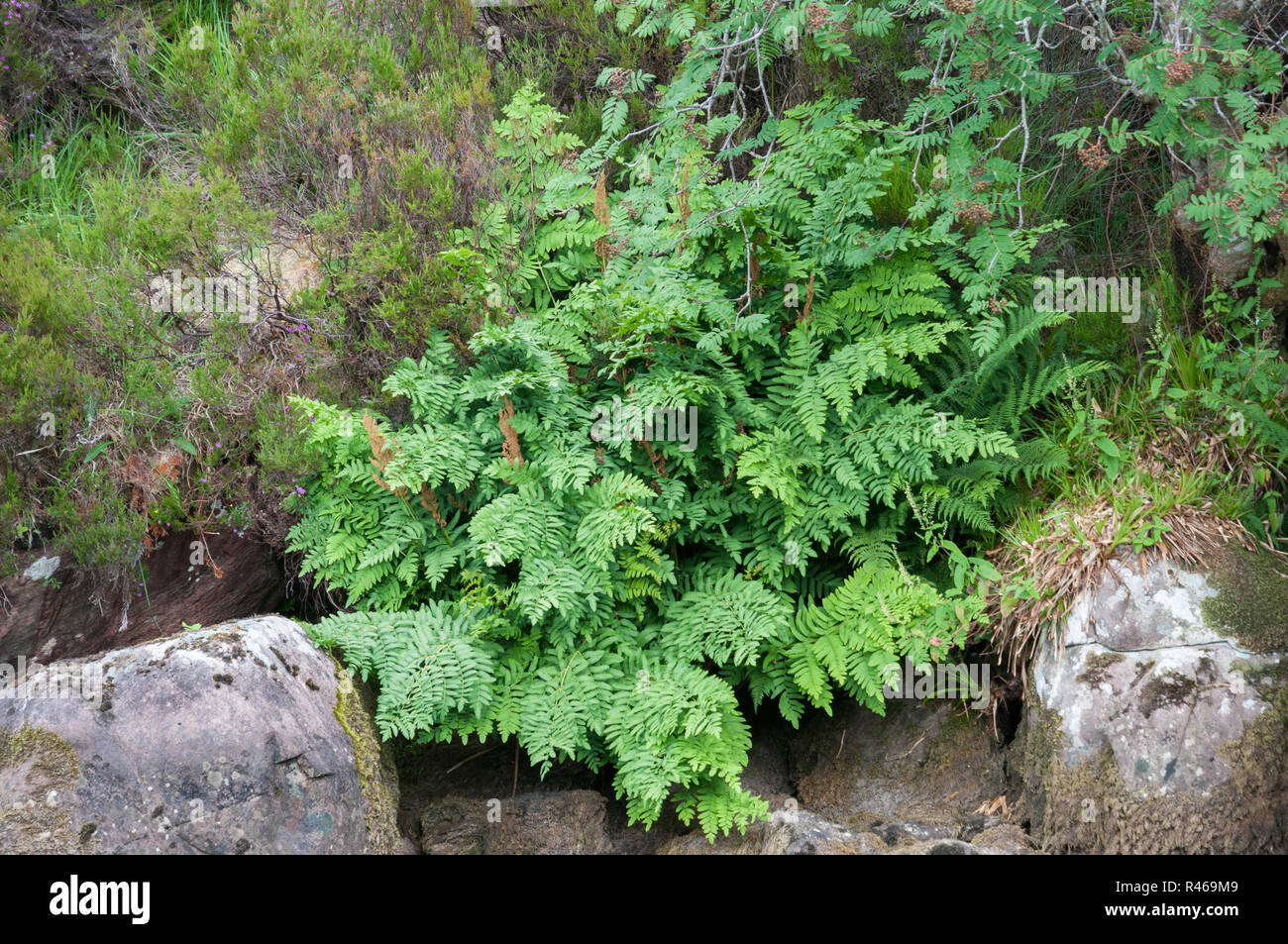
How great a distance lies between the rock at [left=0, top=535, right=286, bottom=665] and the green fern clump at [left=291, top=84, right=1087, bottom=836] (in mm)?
534

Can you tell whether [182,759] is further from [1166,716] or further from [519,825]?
[1166,716]

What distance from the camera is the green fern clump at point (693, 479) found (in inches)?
171

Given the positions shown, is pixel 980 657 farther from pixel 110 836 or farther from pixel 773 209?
pixel 110 836

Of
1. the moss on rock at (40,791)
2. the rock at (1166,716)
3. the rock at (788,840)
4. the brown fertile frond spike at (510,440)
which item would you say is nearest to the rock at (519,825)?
the rock at (788,840)

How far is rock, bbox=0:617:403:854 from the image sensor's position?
3.44 m

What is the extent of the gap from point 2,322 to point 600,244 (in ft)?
10.3

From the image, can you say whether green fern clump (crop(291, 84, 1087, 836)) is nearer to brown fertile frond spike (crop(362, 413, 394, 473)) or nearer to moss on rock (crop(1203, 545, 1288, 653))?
brown fertile frond spike (crop(362, 413, 394, 473))

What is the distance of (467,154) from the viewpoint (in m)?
6.06

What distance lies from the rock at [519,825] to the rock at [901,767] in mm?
1097

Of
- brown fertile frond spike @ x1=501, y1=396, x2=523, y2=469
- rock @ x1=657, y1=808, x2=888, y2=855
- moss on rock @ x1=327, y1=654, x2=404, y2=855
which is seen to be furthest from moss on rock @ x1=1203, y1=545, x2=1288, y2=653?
moss on rock @ x1=327, y1=654, x2=404, y2=855

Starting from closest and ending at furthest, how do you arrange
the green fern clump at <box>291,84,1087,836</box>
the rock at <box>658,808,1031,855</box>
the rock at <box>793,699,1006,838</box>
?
1. the rock at <box>658,808,1031,855</box>
2. the green fern clump at <box>291,84,1087,836</box>
3. the rock at <box>793,699,1006,838</box>

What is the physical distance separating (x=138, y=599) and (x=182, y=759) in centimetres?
177

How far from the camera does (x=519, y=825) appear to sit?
4.54m
